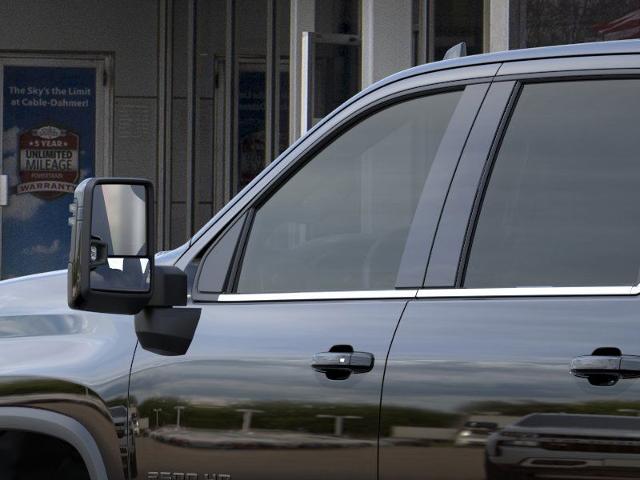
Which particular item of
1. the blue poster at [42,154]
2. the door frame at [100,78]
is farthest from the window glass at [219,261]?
the blue poster at [42,154]

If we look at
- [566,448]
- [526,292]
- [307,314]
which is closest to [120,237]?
[307,314]

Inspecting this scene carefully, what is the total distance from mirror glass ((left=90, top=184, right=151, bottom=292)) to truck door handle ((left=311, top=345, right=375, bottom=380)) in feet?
1.50

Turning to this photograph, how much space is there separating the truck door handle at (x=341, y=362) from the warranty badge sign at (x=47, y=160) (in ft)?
44.4

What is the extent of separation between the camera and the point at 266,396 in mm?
3404

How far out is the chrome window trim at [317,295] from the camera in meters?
3.34

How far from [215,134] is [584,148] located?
41.3 ft

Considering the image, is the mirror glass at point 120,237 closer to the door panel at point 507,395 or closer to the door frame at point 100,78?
the door panel at point 507,395

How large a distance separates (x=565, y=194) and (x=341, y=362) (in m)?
0.57

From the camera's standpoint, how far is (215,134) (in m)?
15.7

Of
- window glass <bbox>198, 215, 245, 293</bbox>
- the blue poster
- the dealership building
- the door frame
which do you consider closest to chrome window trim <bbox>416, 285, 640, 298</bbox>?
window glass <bbox>198, 215, 245, 293</bbox>

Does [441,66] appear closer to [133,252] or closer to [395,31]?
[133,252]

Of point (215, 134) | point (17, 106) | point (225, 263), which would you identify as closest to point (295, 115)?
point (215, 134)

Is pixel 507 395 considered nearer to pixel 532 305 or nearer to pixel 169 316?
pixel 532 305

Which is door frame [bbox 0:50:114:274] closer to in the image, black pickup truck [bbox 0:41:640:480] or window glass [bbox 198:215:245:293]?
black pickup truck [bbox 0:41:640:480]
